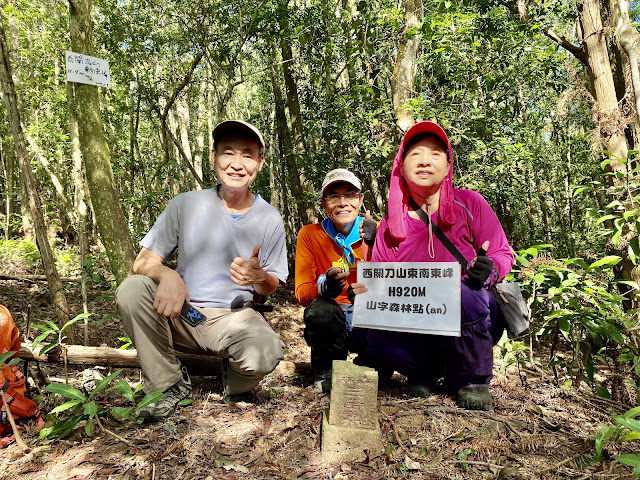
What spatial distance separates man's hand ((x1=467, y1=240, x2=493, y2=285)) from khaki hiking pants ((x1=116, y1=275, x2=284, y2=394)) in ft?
4.34

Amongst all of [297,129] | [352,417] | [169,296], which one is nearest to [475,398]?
[352,417]

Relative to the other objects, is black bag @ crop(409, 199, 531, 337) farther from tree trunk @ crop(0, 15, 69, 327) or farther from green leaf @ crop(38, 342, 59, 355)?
tree trunk @ crop(0, 15, 69, 327)

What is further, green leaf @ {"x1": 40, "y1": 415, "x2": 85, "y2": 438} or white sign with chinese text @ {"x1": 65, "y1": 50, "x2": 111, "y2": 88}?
white sign with chinese text @ {"x1": 65, "y1": 50, "x2": 111, "y2": 88}

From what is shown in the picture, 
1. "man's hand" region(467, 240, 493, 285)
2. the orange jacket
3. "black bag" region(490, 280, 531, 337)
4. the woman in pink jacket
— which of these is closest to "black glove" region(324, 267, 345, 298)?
the orange jacket

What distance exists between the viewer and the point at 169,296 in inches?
99.5

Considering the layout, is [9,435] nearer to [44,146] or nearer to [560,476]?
[560,476]

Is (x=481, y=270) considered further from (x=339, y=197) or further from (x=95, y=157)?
(x=95, y=157)

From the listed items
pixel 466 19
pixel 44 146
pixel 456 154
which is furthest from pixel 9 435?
pixel 44 146

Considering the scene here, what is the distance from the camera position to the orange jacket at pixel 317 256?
315 centimetres

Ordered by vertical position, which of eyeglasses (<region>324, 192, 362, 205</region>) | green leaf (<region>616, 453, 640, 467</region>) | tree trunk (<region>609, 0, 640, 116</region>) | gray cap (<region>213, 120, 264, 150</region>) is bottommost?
green leaf (<region>616, 453, 640, 467</region>)

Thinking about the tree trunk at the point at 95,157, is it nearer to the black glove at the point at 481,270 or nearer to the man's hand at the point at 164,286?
the man's hand at the point at 164,286

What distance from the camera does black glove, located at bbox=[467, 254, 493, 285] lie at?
2.45 metres

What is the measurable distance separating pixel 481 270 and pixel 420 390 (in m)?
0.97

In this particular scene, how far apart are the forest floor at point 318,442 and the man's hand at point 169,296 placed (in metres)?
0.68
